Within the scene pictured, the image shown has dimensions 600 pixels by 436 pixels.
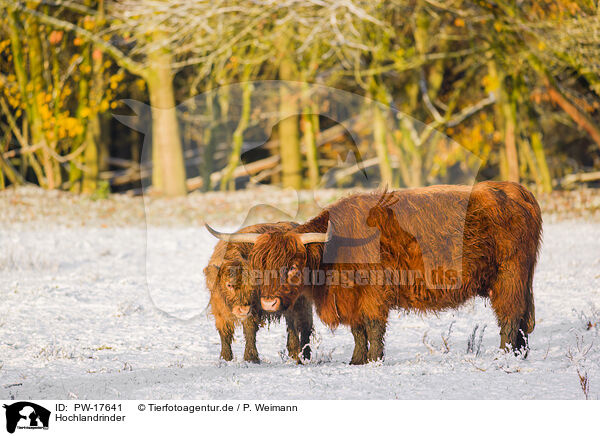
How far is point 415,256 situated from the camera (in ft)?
16.9

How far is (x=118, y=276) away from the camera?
889 centimetres

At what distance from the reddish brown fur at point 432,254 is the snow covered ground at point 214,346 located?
281 millimetres

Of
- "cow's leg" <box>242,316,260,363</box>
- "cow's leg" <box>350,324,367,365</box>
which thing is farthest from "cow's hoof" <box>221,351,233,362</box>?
"cow's leg" <box>350,324,367,365</box>

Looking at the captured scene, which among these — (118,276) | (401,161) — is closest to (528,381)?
(118,276)

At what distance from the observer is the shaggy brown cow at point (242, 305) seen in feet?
15.9

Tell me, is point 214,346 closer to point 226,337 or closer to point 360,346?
point 226,337

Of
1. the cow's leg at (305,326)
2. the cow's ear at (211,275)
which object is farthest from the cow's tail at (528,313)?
the cow's ear at (211,275)

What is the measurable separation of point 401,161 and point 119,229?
194 inches

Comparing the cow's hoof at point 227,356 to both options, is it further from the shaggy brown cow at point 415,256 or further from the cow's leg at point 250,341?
the shaggy brown cow at point 415,256
